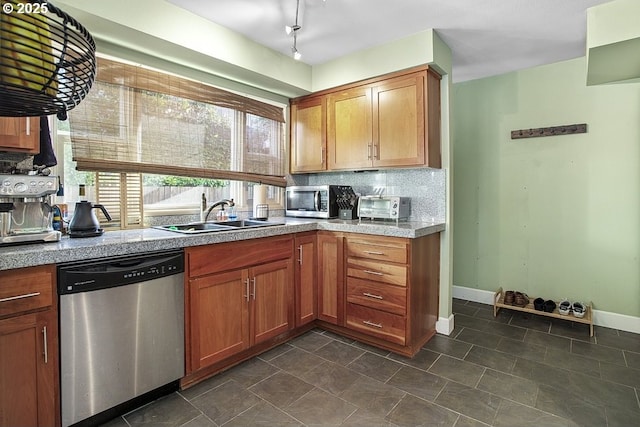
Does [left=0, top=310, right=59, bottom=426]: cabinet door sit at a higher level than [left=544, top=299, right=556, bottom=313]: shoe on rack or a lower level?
higher

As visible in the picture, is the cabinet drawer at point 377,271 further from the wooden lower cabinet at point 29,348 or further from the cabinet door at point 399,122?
the wooden lower cabinet at point 29,348

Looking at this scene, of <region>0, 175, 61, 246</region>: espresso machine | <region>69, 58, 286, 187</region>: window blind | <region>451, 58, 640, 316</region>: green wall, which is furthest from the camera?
<region>451, 58, 640, 316</region>: green wall

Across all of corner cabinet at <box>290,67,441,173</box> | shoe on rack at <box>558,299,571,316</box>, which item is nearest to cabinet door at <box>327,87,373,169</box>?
corner cabinet at <box>290,67,441,173</box>

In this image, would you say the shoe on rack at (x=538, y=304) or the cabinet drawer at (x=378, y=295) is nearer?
the cabinet drawer at (x=378, y=295)

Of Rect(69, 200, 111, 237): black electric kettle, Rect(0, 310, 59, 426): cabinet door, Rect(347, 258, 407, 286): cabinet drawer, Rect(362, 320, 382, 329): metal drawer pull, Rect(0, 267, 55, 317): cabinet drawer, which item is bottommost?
Rect(362, 320, 382, 329): metal drawer pull

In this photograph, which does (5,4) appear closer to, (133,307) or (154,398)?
(133,307)

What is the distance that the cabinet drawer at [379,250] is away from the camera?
255cm

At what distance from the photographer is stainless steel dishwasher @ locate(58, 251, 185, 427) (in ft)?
5.43

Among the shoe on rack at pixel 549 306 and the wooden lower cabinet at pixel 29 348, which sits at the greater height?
the wooden lower cabinet at pixel 29 348

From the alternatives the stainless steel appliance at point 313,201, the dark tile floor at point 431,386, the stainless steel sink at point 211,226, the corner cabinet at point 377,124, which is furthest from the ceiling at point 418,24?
the dark tile floor at point 431,386

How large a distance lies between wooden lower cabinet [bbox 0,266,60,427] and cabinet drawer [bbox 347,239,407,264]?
77.1 inches

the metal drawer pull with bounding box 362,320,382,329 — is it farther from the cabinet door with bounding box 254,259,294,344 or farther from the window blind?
the window blind

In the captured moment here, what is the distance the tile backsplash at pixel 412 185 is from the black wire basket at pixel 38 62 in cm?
278

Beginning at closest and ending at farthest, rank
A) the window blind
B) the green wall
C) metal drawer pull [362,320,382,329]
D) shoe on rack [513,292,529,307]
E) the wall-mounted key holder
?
the window blind, metal drawer pull [362,320,382,329], the green wall, the wall-mounted key holder, shoe on rack [513,292,529,307]
